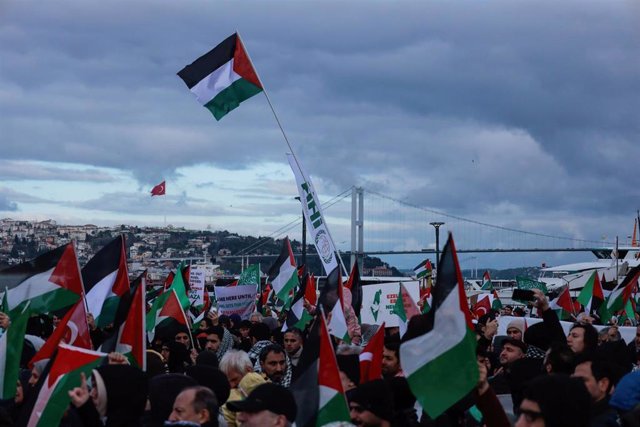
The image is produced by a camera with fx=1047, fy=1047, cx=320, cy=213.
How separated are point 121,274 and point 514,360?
357 centimetres

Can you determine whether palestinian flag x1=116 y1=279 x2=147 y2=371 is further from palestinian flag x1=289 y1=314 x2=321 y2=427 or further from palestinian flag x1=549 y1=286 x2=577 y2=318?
palestinian flag x1=549 y1=286 x2=577 y2=318

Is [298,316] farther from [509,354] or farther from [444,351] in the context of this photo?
[444,351]

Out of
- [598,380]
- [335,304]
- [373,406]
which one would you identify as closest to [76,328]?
[373,406]

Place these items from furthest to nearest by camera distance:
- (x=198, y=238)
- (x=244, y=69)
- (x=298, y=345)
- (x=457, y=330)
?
(x=198, y=238) → (x=244, y=69) → (x=298, y=345) → (x=457, y=330)

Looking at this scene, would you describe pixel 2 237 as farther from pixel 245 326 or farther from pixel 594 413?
pixel 594 413

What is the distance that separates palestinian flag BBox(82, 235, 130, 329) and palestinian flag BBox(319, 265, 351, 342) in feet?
8.42

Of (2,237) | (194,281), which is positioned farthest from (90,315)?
(2,237)

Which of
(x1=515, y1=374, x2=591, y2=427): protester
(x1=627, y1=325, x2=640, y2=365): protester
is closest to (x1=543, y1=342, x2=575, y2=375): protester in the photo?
(x1=515, y1=374, x2=591, y2=427): protester

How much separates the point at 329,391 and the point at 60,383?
1.68 m

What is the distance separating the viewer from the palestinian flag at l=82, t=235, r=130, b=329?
31.5 feet

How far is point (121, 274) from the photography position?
9.50 metres

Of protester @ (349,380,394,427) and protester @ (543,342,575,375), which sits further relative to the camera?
protester @ (543,342,575,375)

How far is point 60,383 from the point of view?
6.41 metres

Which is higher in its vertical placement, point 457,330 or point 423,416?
point 457,330
